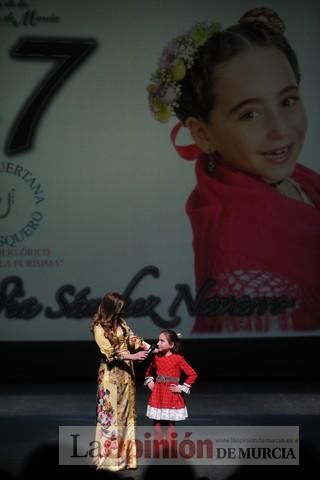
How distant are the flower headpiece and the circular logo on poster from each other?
2.29 metres

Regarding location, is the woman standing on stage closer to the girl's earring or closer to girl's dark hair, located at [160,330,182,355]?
girl's dark hair, located at [160,330,182,355]

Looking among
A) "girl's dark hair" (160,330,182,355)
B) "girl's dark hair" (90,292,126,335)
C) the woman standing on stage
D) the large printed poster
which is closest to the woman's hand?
"girl's dark hair" (160,330,182,355)

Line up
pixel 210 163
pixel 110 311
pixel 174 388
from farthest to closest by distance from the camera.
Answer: pixel 210 163 → pixel 110 311 → pixel 174 388

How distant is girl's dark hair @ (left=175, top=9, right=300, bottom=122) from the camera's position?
14.4 metres

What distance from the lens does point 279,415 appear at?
38.5ft

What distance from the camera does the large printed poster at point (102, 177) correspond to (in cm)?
1427

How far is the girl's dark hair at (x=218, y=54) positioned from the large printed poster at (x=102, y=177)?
0.16 metres

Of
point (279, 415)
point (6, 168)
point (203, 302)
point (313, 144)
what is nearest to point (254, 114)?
point (313, 144)

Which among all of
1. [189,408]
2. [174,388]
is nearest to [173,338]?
[174,388]

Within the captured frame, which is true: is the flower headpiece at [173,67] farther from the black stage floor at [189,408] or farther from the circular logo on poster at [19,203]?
the black stage floor at [189,408]

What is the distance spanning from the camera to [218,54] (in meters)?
14.4

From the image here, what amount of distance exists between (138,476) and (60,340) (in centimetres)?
641

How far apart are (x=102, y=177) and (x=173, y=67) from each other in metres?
2.05

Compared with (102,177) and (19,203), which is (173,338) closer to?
(102,177)
